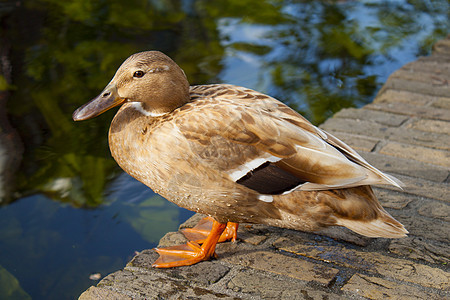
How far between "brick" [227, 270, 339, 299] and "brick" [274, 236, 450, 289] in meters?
0.28

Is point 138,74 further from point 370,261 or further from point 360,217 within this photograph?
point 370,261

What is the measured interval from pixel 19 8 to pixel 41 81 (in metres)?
2.68

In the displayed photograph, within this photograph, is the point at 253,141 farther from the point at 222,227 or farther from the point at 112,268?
the point at 112,268

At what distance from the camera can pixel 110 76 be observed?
6.20m

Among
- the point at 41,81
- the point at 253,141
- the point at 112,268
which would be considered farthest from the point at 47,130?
the point at 253,141

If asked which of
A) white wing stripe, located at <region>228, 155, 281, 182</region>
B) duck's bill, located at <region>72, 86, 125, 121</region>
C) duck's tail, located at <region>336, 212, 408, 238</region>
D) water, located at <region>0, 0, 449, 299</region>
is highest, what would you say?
duck's bill, located at <region>72, 86, 125, 121</region>

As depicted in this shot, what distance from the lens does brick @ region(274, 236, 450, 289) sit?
257 centimetres

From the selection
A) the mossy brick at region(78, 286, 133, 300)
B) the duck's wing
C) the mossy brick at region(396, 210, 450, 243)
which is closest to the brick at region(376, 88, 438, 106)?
the mossy brick at region(396, 210, 450, 243)

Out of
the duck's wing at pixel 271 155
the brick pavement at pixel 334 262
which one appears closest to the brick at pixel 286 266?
the brick pavement at pixel 334 262

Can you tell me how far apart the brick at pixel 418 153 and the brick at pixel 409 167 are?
5 cm

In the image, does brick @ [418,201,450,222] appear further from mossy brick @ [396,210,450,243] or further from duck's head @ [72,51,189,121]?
duck's head @ [72,51,189,121]

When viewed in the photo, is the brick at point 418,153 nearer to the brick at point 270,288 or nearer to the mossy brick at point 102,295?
the brick at point 270,288

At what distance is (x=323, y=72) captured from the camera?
6805 millimetres

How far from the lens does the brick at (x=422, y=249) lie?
2.73m
